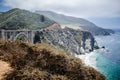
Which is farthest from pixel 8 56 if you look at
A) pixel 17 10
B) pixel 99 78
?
pixel 17 10

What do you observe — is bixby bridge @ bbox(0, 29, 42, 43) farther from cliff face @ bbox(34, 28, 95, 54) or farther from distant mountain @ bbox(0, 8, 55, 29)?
distant mountain @ bbox(0, 8, 55, 29)

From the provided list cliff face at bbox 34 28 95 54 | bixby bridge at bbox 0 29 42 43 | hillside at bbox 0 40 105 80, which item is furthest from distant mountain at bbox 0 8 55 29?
hillside at bbox 0 40 105 80

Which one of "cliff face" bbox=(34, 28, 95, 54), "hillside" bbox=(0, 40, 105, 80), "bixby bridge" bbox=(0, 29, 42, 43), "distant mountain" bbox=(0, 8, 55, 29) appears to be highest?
"distant mountain" bbox=(0, 8, 55, 29)

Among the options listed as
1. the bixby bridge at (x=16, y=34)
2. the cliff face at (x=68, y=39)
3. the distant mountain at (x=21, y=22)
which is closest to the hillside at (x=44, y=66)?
the bixby bridge at (x=16, y=34)

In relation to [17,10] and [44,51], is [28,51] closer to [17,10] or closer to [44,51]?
[44,51]

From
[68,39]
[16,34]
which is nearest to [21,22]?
[68,39]

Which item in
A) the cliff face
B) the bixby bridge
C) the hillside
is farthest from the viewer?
the cliff face

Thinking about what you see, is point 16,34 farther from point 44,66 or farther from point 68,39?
point 44,66
